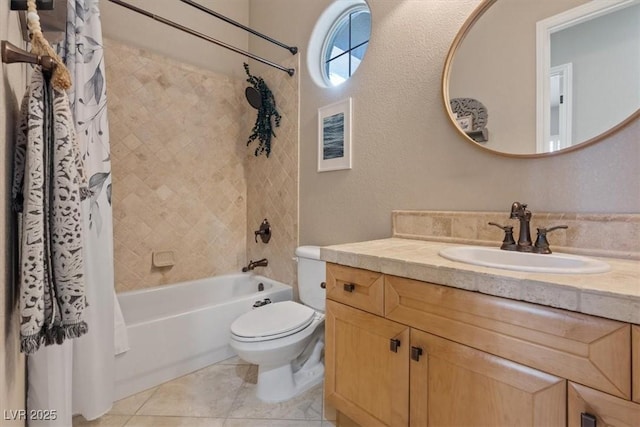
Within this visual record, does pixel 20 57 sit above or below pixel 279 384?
above

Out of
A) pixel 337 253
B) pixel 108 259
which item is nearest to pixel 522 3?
pixel 337 253

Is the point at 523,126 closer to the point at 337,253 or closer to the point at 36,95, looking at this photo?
the point at 337,253

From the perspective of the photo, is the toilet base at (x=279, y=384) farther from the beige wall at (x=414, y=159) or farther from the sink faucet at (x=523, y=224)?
the sink faucet at (x=523, y=224)

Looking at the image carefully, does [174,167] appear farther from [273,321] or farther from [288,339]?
[288,339]

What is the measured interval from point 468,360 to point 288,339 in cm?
90

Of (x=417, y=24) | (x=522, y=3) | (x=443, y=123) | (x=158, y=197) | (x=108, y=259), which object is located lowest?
(x=108, y=259)

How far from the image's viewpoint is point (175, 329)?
174cm

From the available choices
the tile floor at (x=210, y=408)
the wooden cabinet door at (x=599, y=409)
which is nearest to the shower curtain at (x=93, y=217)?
the tile floor at (x=210, y=408)

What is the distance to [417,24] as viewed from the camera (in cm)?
150

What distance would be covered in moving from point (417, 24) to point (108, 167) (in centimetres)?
174

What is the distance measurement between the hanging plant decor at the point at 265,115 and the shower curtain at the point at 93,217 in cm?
114

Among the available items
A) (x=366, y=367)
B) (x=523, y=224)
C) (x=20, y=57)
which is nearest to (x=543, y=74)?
(x=523, y=224)

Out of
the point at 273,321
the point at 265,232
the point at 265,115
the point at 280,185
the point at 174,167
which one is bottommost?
the point at 273,321

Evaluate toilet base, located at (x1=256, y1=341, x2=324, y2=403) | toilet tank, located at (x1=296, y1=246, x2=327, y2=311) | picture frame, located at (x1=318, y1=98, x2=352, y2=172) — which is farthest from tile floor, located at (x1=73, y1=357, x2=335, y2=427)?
picture frame, located at (x1=318, y1=98, x2=352, y2=172)
